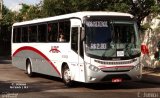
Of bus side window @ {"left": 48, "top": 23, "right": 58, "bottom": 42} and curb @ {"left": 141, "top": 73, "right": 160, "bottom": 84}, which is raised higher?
bus side window @ {"left": 48, "top": 23, "right": 58, "bottom": 42}

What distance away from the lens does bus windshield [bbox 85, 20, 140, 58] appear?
55.2ft

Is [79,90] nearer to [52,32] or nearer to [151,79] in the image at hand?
[52,32]

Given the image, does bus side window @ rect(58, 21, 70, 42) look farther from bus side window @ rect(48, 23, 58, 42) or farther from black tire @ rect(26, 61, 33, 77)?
black tire @ rect(26, 61, 33, 77)

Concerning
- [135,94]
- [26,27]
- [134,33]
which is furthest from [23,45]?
[135,94]

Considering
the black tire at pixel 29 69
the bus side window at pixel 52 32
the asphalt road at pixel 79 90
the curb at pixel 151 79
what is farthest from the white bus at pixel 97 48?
the black tire at pixel 29 69

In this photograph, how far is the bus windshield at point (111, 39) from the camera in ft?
55.2

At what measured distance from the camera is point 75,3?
26.8m

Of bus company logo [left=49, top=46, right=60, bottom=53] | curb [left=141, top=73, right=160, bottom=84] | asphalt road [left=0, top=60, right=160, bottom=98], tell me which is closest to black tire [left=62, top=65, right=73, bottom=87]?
asphalt road [left=0, top=60, right=160, bottom=98]

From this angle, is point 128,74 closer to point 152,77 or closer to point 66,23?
point 66,23

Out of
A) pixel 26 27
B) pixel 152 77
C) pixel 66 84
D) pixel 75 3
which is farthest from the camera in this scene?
pixel 75 3

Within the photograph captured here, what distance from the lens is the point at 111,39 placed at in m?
17.1

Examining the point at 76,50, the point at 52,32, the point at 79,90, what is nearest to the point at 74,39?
the point at 76,50

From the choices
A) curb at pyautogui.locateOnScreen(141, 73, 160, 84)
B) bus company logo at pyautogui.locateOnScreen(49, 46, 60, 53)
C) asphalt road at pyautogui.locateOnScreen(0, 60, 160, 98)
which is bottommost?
curb at pyautogui.locateOnScreen(141, 73, 160, 84)

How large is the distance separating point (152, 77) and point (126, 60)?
5.80 metres
